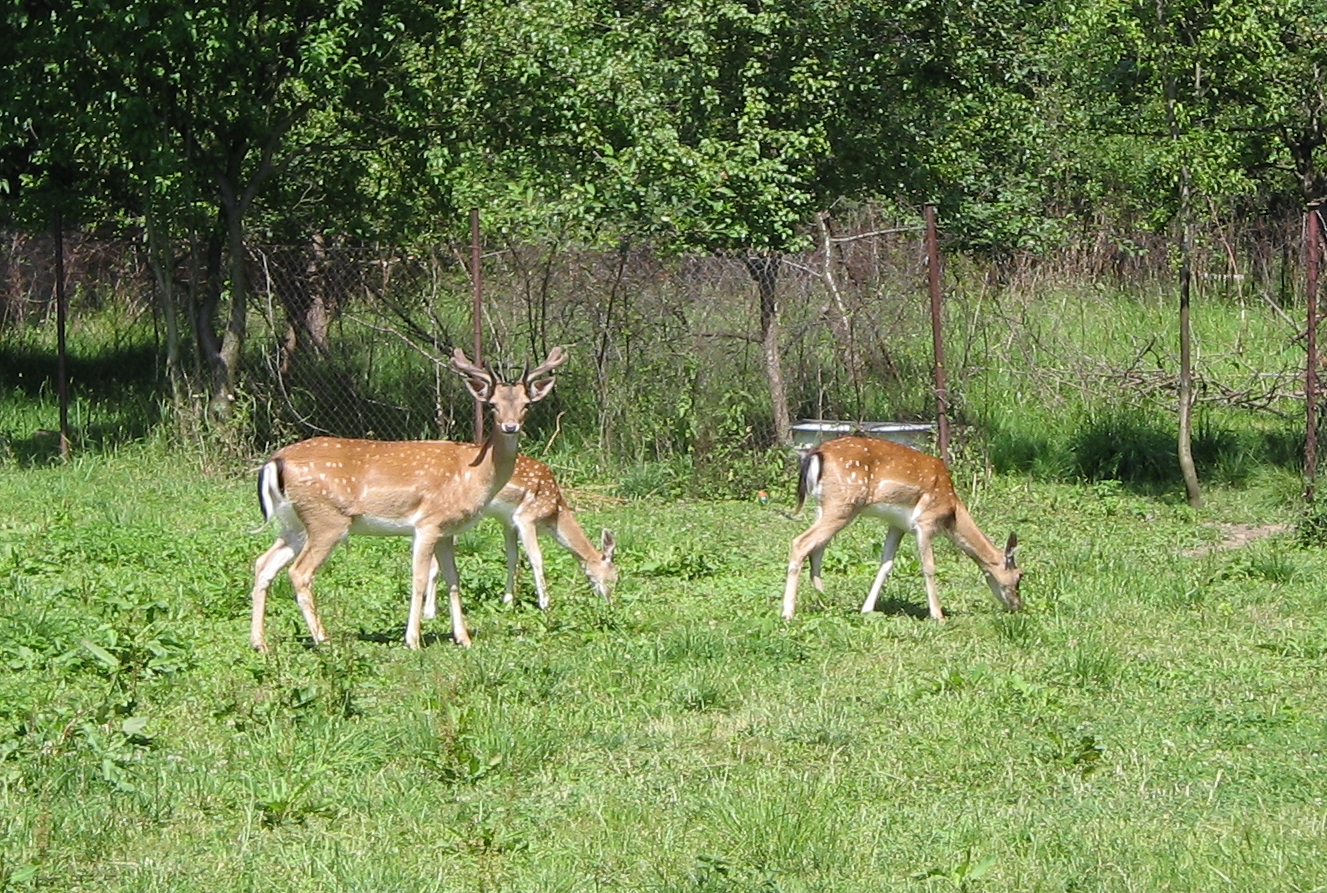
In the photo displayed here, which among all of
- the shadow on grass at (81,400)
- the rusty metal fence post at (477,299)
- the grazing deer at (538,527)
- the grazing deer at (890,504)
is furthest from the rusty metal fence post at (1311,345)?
the shadow on grass at (81,400)

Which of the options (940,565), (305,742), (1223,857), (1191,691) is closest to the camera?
(1223,857)

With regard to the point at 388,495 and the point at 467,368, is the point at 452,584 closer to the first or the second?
the point at 388,495

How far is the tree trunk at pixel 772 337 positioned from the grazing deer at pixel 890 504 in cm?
445

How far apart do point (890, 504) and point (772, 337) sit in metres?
4.89

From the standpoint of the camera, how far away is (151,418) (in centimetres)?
1662

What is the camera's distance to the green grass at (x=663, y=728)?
6082 millimetres

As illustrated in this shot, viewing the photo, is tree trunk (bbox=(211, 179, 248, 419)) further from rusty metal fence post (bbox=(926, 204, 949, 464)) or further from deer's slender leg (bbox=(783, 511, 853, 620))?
deer's slender leg (bbox=(783, 511, 853, 620))

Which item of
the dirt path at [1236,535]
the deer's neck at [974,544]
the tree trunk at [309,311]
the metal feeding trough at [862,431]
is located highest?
the tree trunk at [309,311]

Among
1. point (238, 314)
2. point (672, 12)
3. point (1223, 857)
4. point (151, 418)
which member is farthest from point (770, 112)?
point (1223, 857)

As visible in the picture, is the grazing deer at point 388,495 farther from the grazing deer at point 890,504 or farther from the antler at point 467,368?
the grazing deer at point 890,504

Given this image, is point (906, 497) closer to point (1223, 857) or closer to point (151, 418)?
point (1223, 857)

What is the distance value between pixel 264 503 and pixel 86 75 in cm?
707

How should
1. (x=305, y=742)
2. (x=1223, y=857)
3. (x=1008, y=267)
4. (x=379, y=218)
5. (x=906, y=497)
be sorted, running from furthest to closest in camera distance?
1. (x=1008, y=267)
2. (x=379, y=218)
3. (x=906, y=497)
4. (x=305, y=742)
5. (x=1223, y=857)

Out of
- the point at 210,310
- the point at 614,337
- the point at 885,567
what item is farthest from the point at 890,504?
the point at 210,310
